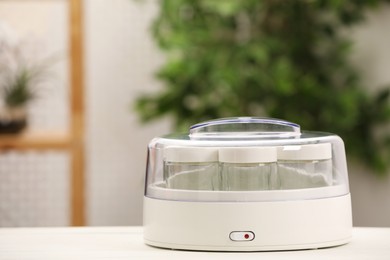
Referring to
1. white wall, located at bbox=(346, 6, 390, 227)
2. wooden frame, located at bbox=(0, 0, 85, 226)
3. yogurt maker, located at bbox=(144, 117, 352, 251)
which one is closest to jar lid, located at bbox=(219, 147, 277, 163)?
yogurt maker, located at bbox=(144, 117, 352, 251)

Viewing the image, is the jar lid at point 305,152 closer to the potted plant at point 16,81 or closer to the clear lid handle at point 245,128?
the clear lid handle at point 245,128

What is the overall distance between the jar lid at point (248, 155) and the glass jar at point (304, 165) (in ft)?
0.08

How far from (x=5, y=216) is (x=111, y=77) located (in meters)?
0.75

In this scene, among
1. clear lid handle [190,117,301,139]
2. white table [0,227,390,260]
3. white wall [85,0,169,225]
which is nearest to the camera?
white table [0,227,390,260]

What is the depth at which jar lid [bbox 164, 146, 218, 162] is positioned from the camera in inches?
38.1

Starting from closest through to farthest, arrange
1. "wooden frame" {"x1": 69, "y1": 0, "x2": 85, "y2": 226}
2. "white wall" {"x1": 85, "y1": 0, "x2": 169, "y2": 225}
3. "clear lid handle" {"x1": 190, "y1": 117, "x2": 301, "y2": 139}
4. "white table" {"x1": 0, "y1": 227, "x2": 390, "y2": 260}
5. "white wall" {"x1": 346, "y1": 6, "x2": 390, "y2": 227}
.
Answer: "white table" {"x1": 0, "y1": 227, "x2": 390, "y2": 260}
"clear lid handle" {"x1": 190, "y1": 117, "x2": 301, "y2": 139}
"white wall" {"x1": 346, "y1": 6, "x2": 390, "y2": 227}
"wooden frame" {"x1": 69, "y1": 0, "x2": 85, "y2": 226}
"white wall" {"x1": 85, "y1": 0, "x2": 169, "y2": 225}

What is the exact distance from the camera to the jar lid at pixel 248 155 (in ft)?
3.12

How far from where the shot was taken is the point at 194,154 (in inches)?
38.3

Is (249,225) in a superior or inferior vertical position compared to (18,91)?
inferior

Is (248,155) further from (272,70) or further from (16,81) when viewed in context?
(16,81)

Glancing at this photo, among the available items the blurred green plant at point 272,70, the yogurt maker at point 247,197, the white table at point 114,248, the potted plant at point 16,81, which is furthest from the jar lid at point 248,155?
the potted plant at point 16,81

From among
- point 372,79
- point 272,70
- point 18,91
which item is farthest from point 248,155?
point 18,91

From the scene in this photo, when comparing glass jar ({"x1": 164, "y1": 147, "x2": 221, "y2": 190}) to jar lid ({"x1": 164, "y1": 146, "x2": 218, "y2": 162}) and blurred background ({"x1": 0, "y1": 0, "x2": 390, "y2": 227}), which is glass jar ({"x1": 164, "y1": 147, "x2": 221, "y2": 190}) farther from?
blurred background ({"x1": 0, "y1": 0, "x2": 390, "y2": 227})

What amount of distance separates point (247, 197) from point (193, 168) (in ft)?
0.25
